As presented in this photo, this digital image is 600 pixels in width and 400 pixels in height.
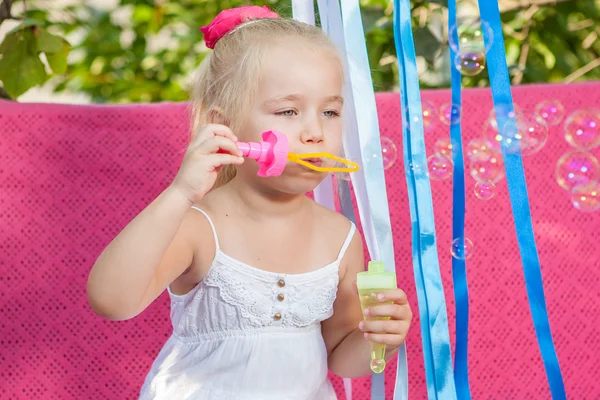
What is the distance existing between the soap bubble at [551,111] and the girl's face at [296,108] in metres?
0.59

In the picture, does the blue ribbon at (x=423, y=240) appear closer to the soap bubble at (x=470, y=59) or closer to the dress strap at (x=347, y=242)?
the dress strap at (x=347, y=242)

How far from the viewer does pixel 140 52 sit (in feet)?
9.31

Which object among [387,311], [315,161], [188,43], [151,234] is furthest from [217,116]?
[188,43]

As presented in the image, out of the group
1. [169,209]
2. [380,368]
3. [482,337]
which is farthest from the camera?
[482,337]

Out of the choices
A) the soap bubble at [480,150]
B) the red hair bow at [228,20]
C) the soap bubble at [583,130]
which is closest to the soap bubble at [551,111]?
the soap bubble at [583,130]

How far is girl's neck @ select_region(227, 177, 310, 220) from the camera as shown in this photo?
1328 mm

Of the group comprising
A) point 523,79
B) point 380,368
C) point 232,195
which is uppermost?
point 232,195

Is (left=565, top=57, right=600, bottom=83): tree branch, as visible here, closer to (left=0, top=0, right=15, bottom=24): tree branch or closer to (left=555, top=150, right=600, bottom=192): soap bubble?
(left=555, top=150, right=600, bottom=192): soap bubble

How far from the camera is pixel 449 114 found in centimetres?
161

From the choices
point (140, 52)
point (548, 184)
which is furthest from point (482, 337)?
point (140, 52)

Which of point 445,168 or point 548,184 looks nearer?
point 445,168

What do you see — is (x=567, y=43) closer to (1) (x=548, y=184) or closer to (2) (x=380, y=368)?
(1) (x=548, y=184)

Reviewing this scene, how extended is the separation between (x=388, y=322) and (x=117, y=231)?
673mm

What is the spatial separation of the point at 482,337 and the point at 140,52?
163 cm
